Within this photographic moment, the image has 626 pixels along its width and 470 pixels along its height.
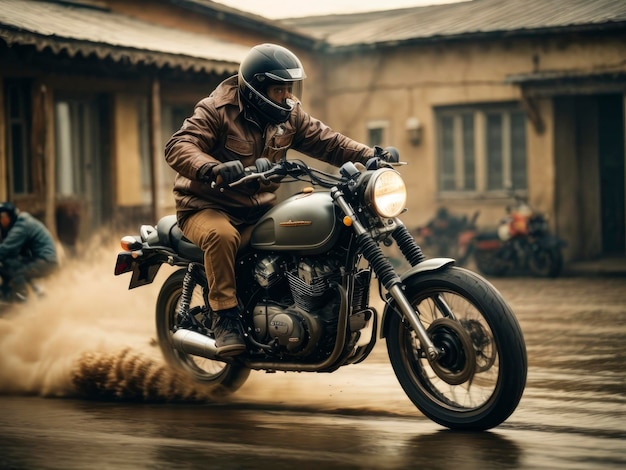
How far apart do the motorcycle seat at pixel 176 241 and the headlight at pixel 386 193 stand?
1346 millimetres

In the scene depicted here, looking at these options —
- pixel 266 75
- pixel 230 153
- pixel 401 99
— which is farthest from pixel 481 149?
pixel 266 75

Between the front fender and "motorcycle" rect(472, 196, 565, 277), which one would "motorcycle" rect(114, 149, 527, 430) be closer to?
the front fender

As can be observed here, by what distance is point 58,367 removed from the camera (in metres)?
7.70

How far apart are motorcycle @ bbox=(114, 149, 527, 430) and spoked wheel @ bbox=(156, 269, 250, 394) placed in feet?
1.37

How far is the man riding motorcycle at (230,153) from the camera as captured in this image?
6.44 metres

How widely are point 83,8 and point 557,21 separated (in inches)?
305

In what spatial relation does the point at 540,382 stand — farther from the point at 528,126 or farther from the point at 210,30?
the point at 210,30

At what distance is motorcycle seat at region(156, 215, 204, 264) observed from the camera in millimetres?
6895

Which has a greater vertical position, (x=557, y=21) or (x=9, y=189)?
(x=557, y=21)

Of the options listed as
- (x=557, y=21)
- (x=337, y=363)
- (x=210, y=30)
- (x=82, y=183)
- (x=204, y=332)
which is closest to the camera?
(x=337, y=363)

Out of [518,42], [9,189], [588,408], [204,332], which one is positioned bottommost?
[588,408]

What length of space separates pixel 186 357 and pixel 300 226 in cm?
170

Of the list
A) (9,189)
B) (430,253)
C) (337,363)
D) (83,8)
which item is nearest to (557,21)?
(430,253)

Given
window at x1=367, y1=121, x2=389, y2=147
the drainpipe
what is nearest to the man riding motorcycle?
the drainpipe
